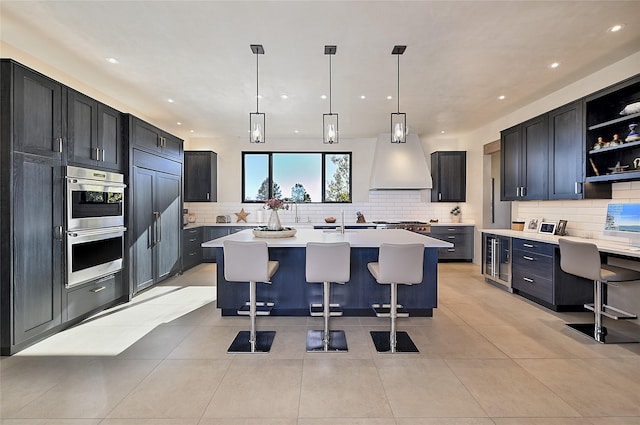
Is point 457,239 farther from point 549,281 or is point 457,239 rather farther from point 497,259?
point 549,281

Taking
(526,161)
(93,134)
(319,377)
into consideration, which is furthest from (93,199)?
(526,161)

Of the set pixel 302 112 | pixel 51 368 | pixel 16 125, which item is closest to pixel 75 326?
pixel 51 368

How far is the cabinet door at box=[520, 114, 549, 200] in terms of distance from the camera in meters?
4.45

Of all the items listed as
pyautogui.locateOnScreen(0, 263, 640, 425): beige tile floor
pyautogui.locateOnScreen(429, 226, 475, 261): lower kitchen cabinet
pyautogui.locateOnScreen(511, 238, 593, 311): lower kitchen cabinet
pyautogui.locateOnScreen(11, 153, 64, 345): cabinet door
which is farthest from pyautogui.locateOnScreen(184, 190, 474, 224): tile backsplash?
pyautogui.locateOnScreen(11, 153, 64, 345): cabinet door

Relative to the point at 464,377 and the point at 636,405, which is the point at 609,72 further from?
the point at 464,377

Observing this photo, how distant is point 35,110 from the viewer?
293cm

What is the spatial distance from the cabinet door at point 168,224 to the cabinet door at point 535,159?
5.66 meters

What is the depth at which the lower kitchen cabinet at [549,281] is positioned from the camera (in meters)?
3.89

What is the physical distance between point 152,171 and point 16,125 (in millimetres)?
2166

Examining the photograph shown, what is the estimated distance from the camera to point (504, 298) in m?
4.50

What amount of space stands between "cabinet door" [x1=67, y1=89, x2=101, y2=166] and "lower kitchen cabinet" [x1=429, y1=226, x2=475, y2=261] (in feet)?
20.3

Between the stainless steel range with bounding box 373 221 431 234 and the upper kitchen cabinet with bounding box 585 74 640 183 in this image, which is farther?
the stainless steel range with bounding box 373 221 431 234

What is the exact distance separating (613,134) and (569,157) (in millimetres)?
468

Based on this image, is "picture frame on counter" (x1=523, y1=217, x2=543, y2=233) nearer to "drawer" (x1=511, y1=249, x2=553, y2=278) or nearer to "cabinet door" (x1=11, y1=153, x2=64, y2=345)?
"drawer" (x1=511, y1=249, x2=553, y2=278)
